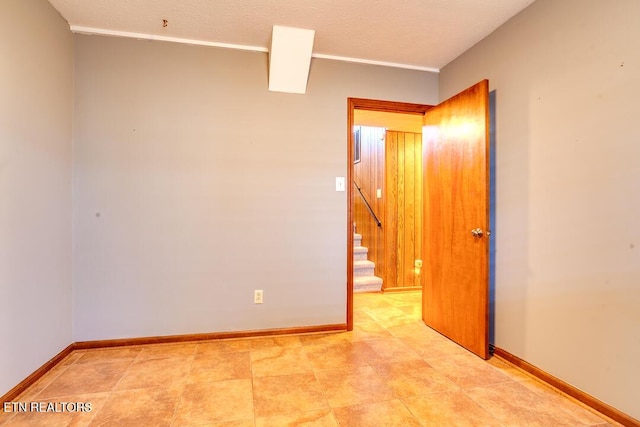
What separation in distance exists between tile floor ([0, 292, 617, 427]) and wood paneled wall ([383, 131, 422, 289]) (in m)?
1.63

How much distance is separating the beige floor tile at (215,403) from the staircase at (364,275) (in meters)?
2.37

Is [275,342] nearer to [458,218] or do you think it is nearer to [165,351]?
[165,351]

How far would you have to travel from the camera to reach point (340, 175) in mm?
2645

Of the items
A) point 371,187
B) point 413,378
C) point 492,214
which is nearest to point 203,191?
point 413,378

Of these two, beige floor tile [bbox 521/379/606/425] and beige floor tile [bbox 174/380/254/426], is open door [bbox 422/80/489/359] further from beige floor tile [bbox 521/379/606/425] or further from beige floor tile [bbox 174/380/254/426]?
beige floor tile [bbox 174/380/254/426]

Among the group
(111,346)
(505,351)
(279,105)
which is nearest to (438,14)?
(279,105)

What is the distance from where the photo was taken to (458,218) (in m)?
2.36

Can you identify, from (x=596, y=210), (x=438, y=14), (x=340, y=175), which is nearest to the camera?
(x=596, y=210)

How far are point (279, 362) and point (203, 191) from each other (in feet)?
4.53

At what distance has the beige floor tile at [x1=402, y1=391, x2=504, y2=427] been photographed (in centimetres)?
147

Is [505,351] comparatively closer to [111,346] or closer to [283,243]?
[283,243]

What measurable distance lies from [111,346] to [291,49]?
2.58m

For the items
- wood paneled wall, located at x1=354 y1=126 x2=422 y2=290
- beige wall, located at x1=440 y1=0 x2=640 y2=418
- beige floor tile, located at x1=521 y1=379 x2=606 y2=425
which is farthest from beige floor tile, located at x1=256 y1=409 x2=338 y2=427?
wood paneled wall, located at x1=354 y1=126 x2=422 y2=290

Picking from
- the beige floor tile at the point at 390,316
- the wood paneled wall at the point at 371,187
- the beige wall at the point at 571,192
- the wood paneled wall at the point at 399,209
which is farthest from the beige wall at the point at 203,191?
the wood paneled wall at the point at 371,187
